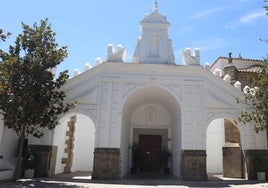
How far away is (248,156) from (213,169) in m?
5.87

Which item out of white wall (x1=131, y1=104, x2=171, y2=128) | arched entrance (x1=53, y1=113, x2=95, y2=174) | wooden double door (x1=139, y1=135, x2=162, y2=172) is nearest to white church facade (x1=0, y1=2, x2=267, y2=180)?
arched entrance (x1=53, y1=113, x2=95, y2=174)

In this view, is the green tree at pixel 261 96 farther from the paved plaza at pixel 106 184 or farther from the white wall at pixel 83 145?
the white wall at pixel 83 145

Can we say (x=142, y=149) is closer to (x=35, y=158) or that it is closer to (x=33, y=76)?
(x=35, y=158)

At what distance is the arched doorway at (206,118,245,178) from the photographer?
16312 millimetres

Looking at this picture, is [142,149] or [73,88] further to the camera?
[142,149]

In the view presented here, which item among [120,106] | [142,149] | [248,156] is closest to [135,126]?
[142,149]

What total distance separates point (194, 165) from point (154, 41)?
26.3ft

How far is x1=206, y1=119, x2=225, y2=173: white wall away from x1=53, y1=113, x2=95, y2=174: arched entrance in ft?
29.8

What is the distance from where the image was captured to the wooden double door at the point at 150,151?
20.5 metres

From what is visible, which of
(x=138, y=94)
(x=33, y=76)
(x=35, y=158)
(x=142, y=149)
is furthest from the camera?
(x=142, y=149)

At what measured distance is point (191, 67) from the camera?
16156 millimetres

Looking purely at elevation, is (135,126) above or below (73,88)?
below

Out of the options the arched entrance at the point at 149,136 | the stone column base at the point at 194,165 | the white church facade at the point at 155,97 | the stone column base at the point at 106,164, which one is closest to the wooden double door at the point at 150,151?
the arched entrance at the point at 149,136

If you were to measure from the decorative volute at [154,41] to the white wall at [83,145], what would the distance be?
23.5 ft
